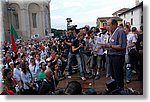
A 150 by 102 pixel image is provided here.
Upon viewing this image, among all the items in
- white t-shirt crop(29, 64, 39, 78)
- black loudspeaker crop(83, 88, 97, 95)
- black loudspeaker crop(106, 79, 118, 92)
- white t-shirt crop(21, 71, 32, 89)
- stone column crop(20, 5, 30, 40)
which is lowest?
black loudspeaker crop(83, 88, 97, 95)

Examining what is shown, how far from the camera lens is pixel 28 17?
2576 mm

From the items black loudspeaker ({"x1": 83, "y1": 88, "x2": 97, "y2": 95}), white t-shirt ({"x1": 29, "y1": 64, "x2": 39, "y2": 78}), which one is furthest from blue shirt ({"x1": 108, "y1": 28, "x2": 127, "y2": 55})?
white t-shirt ({"x1": 29, "y1": 64, "x2": 39, "y2": 78})

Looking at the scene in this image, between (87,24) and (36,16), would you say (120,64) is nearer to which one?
(87,24)

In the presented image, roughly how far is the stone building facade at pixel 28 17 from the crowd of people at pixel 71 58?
0.10m

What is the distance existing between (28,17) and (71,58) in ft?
2.08

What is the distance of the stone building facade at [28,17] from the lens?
2508mm

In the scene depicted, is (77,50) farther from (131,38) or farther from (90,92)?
(131,38)

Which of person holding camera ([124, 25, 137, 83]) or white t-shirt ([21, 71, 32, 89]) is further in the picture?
white t-shirt ([21, 71, 32, 89])

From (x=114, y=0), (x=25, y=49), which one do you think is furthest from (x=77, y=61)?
(x=114, y=0)

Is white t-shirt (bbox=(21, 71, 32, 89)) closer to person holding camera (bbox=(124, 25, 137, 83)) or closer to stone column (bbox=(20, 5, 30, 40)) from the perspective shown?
stone column (bbox=(20, 5, 30, 40))

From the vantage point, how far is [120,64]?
8.13 ft

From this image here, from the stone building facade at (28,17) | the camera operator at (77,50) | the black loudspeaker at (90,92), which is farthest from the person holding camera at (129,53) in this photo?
the stone building facade at (28,17)

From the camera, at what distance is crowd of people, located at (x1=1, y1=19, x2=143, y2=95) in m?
2.44

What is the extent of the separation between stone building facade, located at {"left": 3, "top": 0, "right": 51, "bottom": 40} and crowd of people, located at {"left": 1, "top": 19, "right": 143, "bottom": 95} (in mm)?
97
